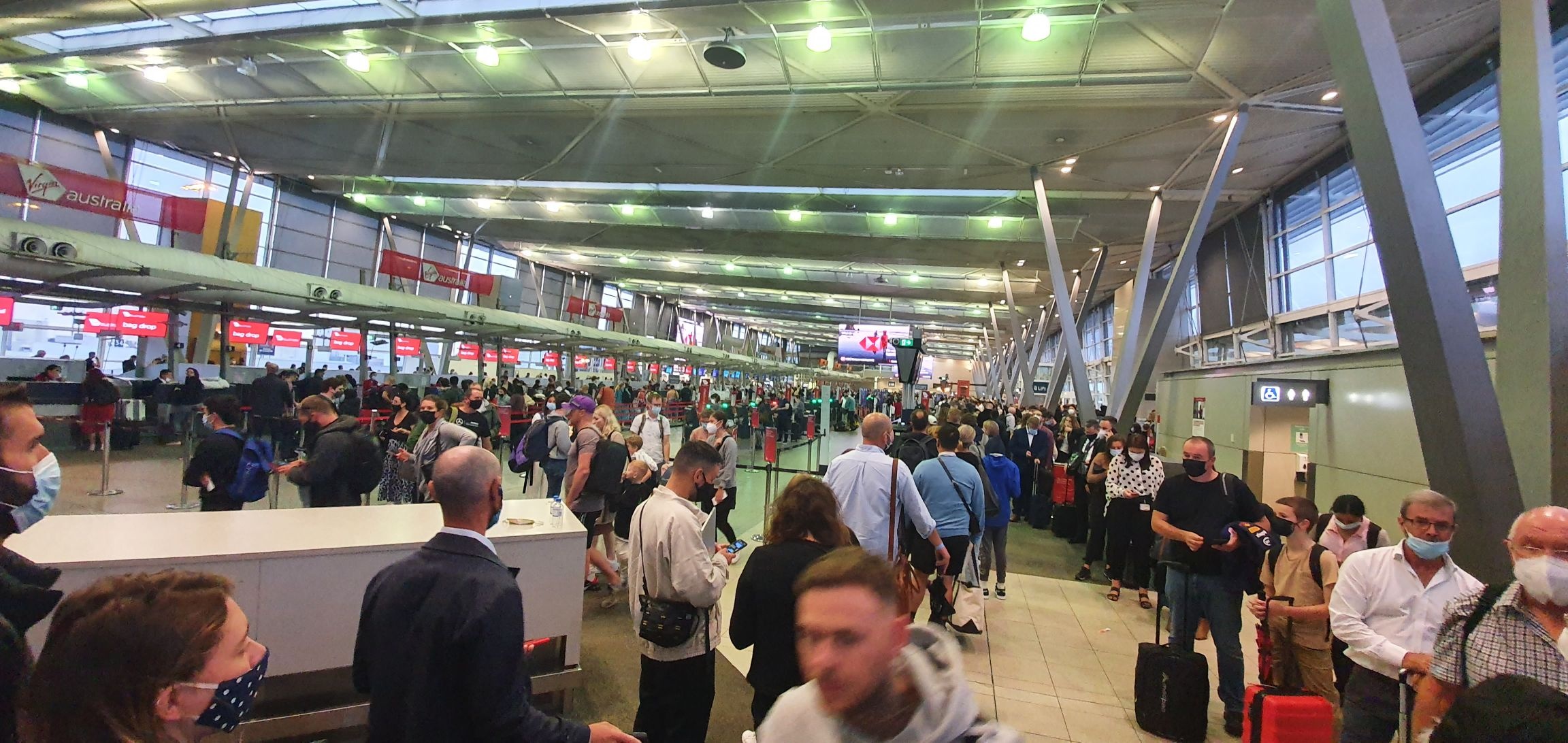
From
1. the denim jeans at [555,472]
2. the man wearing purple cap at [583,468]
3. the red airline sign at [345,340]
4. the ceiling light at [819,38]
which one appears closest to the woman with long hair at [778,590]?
the man wearing purple cap at [583,468]

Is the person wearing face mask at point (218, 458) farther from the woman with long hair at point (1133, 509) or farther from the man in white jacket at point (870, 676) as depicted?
the woman with long hair at point (1133, 509)

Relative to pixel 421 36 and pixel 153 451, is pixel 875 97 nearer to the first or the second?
pixel 421 36

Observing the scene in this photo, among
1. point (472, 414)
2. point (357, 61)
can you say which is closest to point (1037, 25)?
point (472, 414)

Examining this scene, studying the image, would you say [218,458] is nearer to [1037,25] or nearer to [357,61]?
[357,61]

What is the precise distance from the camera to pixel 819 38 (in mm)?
7816

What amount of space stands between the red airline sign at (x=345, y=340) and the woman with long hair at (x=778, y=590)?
19.9 m

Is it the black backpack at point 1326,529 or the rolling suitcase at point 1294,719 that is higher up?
the black backpack at point 1326,529

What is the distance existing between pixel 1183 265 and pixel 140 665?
13.5 m

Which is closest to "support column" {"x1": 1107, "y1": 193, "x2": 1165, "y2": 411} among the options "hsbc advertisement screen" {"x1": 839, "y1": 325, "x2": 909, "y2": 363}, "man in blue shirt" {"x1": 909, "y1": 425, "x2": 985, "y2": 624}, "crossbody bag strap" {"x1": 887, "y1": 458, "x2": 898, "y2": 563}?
"hsbc advertisement screen" {"x1": 839, "y1": 325, "x2": 909, "y2": 363}

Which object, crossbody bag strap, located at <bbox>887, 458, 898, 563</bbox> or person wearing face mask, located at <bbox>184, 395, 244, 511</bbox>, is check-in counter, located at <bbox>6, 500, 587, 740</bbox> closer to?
person wearing face mask, located at <bbox>184, 395, 244, 511</bbox>

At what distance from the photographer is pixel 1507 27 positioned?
4.13m

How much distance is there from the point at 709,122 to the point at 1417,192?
29.7 feet

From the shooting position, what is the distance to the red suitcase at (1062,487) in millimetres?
8828

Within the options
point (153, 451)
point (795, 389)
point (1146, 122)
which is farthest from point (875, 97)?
point (795, 389)
